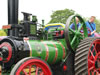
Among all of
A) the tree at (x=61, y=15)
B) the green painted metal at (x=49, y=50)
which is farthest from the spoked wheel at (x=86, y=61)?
the tree at (x=61, y=15)

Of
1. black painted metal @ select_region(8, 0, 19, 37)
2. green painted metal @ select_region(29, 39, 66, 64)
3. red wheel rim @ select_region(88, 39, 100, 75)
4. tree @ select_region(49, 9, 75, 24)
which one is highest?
tree @ select_region(49, 9, 75, 24)

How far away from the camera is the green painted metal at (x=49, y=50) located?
315cm

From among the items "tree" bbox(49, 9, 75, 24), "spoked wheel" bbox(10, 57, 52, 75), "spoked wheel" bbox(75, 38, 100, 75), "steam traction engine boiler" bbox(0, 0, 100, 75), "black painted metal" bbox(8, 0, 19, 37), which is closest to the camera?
"spoked wheel" bbox(10, 57, 52, 75)

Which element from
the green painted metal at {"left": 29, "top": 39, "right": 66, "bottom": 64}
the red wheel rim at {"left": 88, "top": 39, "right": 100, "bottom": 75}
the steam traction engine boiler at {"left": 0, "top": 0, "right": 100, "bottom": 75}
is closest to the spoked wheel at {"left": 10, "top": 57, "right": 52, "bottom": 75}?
the steam traction engine boiler at {"left": 0, "top": 0, "right": 100, "bottom": 75}

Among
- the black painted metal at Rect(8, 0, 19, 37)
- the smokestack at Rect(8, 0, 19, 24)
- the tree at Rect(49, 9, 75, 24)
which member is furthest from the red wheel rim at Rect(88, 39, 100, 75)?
the tree at Rect(49, 9, 75, 24)

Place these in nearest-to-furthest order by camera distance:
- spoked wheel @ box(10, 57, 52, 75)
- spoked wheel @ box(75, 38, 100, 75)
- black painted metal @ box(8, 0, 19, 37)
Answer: spoked wheel @ box(10, 57, 52, 75)
spoked wheel @ box(75, 38, 100, 75)
black painted metal @ box(8, 0, 19, 37)

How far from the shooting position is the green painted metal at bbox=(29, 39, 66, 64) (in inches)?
124

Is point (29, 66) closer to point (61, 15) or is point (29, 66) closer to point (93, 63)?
point (93, 63)

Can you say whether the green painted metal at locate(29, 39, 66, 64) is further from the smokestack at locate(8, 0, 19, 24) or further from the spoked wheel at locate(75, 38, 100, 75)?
the smokestack at locate(8, 0, 19, 24)

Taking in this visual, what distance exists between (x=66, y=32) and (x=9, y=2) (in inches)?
53.8

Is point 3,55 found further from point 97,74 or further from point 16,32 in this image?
point 97,74

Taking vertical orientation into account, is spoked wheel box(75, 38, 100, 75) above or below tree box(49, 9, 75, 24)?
below

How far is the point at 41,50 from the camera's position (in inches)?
A: 126

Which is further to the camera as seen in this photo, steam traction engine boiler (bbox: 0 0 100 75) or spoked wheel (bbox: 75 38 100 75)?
spoked wheel (bbox: 75 38 100 75)
